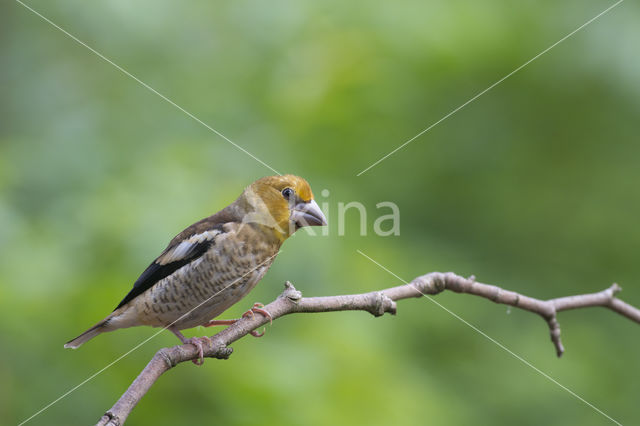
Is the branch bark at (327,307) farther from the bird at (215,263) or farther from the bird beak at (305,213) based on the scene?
the bird beak at (305,213)

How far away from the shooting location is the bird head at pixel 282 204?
328cm

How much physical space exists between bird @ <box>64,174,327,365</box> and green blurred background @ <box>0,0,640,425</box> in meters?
0.28

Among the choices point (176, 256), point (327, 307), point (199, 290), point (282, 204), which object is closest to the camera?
point (327, 307)

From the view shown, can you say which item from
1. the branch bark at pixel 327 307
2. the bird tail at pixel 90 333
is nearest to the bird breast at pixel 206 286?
the bird tail at pixel 90 333

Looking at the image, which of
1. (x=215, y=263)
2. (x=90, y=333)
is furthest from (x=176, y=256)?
(x=90, y=333)

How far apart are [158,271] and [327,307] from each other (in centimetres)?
93

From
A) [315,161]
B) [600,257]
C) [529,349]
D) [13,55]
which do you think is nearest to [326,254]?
[315,161]

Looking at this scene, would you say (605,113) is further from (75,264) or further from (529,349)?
(75,264)

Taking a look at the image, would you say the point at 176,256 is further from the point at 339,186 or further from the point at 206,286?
the point at 339,186

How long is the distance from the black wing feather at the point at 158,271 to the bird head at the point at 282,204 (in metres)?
0.29

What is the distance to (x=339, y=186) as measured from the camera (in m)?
4.68

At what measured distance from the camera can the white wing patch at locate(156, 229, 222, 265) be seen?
122 inches

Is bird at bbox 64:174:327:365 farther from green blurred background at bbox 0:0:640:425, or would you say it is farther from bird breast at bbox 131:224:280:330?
green blurred background at bbox 0:0:640:425

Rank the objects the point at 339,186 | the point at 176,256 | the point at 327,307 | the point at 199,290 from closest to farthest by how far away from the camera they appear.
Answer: the point at 327,307 < the point at 199,290 < the point at 176,256 < the point at 339,186
